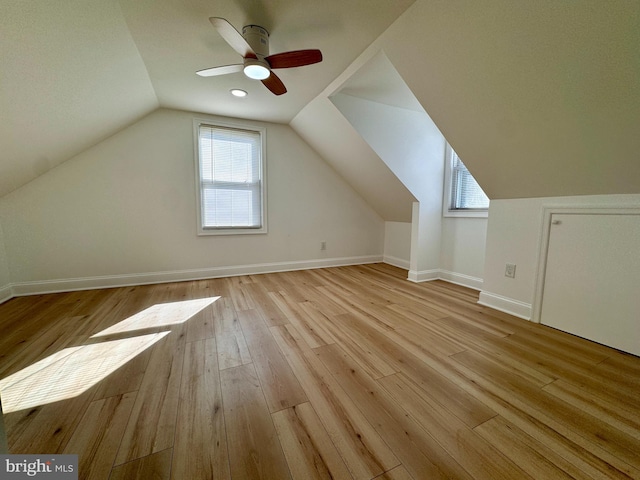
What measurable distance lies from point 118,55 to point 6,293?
2.64 metres

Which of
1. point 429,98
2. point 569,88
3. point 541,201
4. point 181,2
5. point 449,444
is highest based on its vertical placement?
point 181,2

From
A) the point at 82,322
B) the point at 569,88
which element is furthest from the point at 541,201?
the point at 82,322

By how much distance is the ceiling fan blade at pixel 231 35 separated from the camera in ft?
4.51

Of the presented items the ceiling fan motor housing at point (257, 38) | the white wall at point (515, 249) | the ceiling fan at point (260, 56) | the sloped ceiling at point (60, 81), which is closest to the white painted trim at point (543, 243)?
the white wall at point (515, 249)

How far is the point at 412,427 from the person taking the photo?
3.49 ft

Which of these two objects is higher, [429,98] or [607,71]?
[429,98]

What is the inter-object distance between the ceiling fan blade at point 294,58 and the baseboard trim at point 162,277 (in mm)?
2576

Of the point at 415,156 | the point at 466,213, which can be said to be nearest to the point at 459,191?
the point at 466,213

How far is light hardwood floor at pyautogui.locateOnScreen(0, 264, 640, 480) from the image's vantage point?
36.2 inches

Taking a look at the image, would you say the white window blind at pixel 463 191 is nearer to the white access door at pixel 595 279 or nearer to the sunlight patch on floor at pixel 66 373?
the white access door at pixel 595 279

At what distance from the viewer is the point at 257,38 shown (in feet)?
5.67

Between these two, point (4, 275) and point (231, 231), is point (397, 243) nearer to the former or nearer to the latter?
point (231, 231)

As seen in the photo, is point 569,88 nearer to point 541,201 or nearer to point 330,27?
point 541,201

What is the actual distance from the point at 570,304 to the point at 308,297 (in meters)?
2.24
